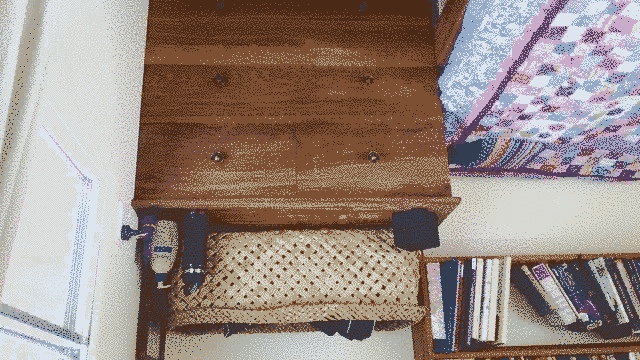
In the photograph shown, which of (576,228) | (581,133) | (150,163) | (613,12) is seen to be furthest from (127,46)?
(576,228)

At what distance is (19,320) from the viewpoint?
0.95 metres

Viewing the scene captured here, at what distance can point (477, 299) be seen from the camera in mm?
1756

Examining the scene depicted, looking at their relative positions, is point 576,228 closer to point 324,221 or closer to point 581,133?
point 581,133

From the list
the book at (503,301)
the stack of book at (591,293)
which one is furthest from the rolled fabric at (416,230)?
the stack of book at (591,293)

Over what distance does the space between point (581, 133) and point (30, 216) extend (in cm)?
187

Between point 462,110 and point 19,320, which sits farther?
point 462,110

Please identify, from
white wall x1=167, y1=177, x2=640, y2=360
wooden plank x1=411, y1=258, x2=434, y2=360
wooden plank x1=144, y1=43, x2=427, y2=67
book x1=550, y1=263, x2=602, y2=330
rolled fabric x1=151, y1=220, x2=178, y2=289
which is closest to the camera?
rolled fabric x1=151, y1=220, x2=178, y2=289

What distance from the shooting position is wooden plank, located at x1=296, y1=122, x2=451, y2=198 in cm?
148

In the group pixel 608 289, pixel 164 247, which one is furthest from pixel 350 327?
pixel 608 289

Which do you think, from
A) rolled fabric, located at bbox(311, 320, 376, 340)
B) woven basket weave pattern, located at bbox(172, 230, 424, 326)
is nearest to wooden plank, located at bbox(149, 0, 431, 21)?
woven basket weave pattern, located at bbox(172, 230, 424, 326)

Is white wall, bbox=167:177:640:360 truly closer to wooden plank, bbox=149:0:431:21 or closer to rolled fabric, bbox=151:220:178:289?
wooden plank, bbox=149:0:431:21

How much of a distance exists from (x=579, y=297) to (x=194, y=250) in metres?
1.42

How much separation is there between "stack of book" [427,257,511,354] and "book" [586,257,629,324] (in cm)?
37

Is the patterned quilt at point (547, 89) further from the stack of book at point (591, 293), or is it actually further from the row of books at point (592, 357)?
the row of books at point (592, 357)
